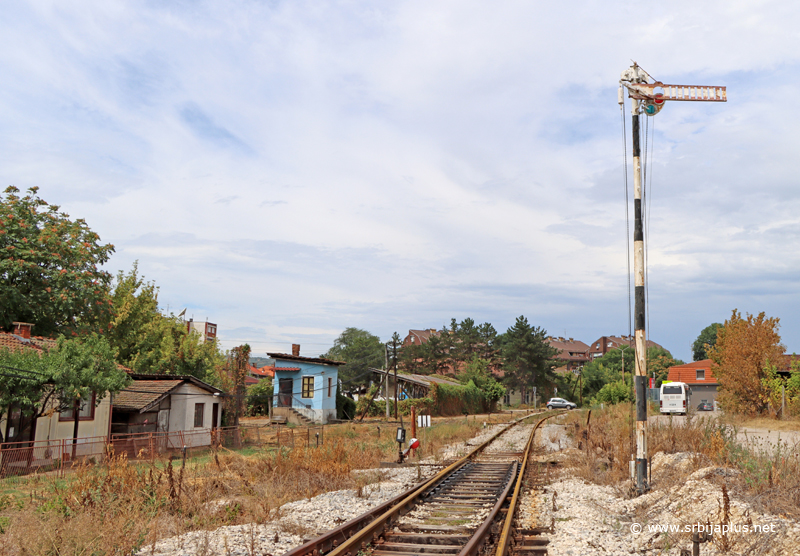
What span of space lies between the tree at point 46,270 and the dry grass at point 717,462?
81.3 ft

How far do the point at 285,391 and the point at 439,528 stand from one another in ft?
134

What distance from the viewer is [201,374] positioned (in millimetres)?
41719

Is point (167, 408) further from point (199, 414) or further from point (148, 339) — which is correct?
point (148, 339)

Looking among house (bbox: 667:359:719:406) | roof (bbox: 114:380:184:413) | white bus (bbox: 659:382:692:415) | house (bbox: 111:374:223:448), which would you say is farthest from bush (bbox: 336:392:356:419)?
house (bbox: 667:359:719:406)

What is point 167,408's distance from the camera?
29.7 meters

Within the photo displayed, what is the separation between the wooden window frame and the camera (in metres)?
47.3

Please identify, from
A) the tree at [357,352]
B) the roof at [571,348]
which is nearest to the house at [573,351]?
the roof at [571,348]

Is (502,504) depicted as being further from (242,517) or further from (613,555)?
→ (242,517)

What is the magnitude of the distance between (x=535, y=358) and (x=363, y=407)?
35.7 m

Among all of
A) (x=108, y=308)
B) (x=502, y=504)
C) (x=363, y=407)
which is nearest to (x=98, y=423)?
(x=108, y=308)

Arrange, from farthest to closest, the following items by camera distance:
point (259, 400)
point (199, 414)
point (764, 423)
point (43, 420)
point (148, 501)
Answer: point (259, 400) → point (199, 414) → point (764, 423) → point (43, 420) → point (148, 501)

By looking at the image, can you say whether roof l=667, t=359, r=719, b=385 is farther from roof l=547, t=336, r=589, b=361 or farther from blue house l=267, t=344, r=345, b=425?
roof l=547, t=336, r=589, b=361

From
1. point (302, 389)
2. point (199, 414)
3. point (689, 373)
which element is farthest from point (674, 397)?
point (689, 373)

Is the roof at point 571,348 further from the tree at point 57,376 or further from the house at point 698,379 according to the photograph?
the tree at point 57,376
